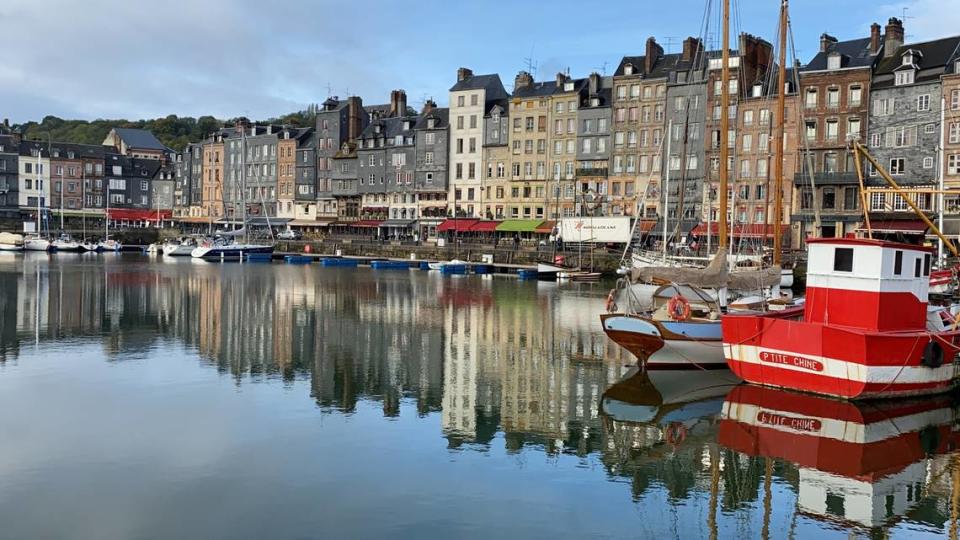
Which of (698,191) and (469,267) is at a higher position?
(698,191)

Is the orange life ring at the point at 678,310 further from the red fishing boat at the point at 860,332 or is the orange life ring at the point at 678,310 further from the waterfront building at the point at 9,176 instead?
the waterfront building at the point at 9,176

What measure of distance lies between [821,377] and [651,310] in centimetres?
679

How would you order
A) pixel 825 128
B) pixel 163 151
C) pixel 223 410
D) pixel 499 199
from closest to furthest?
pixel 223 410 → pixel 825 128 → pixel 499 199 → pixel 163 151

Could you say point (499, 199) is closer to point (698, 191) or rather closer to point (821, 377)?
point (698, 191)

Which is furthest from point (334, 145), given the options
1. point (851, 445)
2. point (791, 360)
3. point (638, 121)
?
point (851, 445)

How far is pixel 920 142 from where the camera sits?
63.9 m

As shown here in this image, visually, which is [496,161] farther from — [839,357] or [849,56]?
[839,357]

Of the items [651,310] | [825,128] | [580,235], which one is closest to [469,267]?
[580,235]

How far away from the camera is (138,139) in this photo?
14838cm

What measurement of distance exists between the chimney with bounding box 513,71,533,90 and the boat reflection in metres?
71.7

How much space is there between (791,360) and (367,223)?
270 ft

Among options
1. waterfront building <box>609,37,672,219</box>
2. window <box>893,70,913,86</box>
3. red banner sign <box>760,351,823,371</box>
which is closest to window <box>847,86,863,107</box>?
window <box>893,70,913,86</box>

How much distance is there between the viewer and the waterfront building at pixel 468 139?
9494cm

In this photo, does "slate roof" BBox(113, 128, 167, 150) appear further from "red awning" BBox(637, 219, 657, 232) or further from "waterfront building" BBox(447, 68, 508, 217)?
"red awning" BBox(637, 219, 657, 232)
